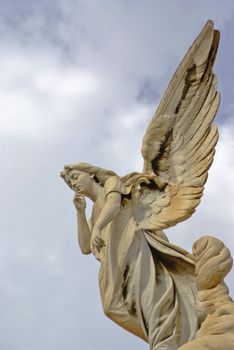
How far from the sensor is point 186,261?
316 inches

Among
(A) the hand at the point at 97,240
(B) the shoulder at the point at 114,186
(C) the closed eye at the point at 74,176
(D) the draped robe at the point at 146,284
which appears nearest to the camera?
(D) the draped robe at the point at 146,284

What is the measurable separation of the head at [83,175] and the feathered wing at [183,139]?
1.46 feet

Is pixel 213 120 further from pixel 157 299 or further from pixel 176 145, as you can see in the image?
pixel 157 299

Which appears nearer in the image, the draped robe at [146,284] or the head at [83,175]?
the draped robe at [146,284]

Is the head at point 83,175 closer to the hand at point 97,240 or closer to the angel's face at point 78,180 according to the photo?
the angel's face at point 78,180

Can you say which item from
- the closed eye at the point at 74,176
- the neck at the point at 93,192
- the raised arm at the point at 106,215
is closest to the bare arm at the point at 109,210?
the raised arm at the point at 106,215

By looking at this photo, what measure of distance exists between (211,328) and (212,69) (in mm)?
4266

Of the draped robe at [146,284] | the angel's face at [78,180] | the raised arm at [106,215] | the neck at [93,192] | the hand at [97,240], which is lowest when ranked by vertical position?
the draped robe at [146,284]

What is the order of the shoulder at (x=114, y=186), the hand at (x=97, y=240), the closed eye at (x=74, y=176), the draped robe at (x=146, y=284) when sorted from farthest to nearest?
the closed eye at (x=74, y=176) → the shoulder at (x=114, y=186) → the hand at (x=97, y=240) → the draped robe at (x=146, y=284)

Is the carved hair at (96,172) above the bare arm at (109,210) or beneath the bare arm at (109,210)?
above

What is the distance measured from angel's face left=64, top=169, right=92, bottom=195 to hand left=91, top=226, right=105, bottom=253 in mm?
662

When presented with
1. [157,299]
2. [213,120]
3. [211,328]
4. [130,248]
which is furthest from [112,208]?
[211,328]

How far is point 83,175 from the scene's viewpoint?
339 inches

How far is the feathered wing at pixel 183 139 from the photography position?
28.0ft
